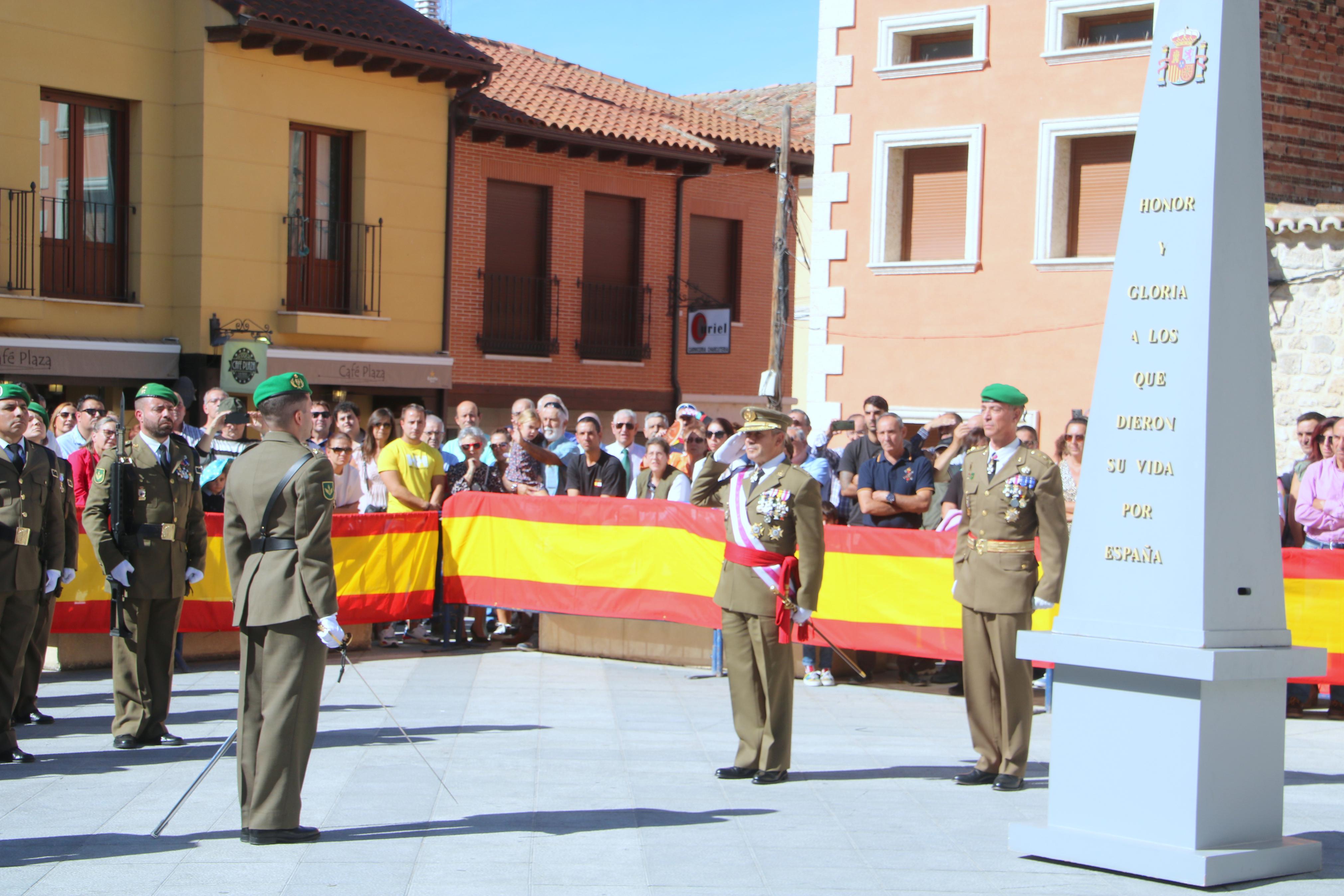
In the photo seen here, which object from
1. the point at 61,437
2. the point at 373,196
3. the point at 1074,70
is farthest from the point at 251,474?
the point at 373,196

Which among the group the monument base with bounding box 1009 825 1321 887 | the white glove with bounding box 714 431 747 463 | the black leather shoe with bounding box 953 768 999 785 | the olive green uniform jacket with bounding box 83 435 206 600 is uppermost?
the white glove with bounding box 714 431 747 463

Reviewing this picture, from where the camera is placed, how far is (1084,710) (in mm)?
6684

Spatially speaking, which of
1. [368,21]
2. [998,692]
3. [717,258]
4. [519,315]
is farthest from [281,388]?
[717,258]

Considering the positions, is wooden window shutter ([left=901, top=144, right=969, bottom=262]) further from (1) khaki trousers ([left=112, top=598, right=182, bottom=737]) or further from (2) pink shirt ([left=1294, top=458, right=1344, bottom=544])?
(1) khaki trousers ([left=112, top=598, right=182, bottom=737])

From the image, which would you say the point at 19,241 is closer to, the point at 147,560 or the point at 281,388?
the point at 147,560

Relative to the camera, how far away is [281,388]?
22.7 ft

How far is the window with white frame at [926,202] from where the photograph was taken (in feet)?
63.3

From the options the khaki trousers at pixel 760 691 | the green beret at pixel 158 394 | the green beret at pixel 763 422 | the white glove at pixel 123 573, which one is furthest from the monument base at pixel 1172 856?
the green beret at pixel 158 394

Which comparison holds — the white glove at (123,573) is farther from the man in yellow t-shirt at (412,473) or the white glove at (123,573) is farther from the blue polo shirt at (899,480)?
the blue polo shirt at (899,480)

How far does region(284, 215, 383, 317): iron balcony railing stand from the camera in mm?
21547

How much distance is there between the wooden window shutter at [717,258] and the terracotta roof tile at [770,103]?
284 inches

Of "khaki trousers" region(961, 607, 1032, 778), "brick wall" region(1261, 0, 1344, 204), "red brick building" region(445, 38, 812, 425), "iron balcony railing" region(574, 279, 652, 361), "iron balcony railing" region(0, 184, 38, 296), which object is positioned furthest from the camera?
"iron balcony railing" region(574, 279, 652, 361)

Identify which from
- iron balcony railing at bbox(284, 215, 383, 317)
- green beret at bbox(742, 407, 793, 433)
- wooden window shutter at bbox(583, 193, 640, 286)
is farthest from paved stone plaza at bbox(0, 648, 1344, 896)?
wooden window shutter at bbox(583, 193, 640, 286)

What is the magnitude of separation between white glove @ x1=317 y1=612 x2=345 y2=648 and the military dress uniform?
3117 millimetres
